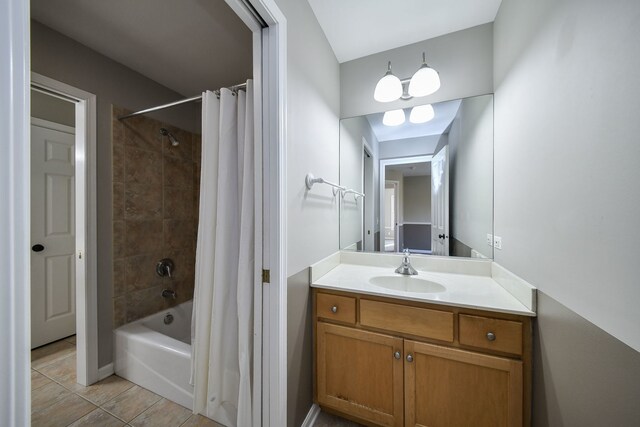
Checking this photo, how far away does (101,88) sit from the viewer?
1693mm

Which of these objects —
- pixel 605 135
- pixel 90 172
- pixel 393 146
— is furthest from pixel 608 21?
pixel 90 172

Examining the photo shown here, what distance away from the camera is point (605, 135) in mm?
651

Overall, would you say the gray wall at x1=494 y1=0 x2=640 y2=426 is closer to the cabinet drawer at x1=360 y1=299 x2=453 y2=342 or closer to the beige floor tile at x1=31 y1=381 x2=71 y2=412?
the cabinet drawer at x1=360 y1=299 x2=453 y2=342

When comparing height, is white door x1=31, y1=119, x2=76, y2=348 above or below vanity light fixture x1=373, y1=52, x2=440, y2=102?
below

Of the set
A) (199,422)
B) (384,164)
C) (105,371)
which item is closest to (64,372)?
(105,371)

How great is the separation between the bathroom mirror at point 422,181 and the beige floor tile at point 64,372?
2.12m

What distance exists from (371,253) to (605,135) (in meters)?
1.33

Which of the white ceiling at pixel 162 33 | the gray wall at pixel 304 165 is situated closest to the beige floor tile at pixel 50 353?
the gray wall at pixel 304 165

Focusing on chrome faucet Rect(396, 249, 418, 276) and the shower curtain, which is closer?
the shower curtain

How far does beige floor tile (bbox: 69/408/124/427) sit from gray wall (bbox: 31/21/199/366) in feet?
1.24

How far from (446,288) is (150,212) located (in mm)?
2314


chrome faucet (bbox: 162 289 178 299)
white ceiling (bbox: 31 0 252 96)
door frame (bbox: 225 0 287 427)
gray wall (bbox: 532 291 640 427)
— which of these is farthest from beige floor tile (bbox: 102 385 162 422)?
white ceiling (bbox: 31 0 252 96)

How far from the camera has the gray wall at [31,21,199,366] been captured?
1453mm

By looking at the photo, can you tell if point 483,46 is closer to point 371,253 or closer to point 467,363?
point 371,253
